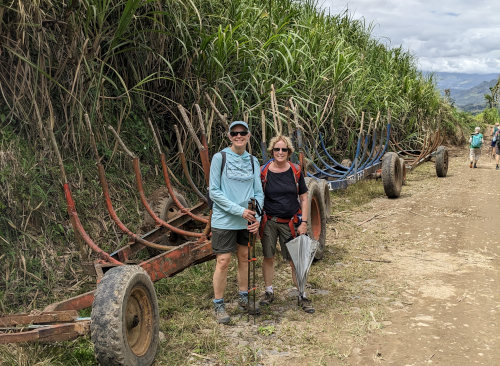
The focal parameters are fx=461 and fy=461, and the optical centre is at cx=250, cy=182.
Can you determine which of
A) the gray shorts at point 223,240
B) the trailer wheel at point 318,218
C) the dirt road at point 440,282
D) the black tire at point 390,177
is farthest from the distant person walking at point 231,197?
the black tire at point 390,177

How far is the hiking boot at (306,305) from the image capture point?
369cm

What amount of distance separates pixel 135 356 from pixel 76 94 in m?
2.89

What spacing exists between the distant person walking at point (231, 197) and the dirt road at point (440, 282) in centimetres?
112

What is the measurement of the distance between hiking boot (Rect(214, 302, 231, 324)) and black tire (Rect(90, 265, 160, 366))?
2.21 feet

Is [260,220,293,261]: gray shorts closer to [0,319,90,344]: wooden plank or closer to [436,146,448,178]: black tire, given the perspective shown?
[0,319,90,344]: wooden plank

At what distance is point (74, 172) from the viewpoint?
4.64m

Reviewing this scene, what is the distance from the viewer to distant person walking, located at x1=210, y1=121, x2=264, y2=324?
3.42m

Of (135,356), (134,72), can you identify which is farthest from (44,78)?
(135,356)

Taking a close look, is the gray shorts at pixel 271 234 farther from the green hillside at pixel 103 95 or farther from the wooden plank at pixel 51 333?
the wooden plank at pixel 51 333

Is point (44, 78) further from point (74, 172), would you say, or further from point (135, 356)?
point (135, 356)

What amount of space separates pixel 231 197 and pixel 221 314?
0.89 metres

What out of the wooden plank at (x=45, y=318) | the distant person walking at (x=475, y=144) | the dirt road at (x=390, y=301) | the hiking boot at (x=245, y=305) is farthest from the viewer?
the distant person walking at (x=475, y=144)

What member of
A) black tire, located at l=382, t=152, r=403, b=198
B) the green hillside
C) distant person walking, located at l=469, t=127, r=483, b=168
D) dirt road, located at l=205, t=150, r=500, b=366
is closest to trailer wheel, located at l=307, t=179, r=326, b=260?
dirt road, located at l=205, t=150, r=500, b=366

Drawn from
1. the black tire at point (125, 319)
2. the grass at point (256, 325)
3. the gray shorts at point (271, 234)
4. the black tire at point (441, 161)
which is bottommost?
the grass at point (256, 325)
